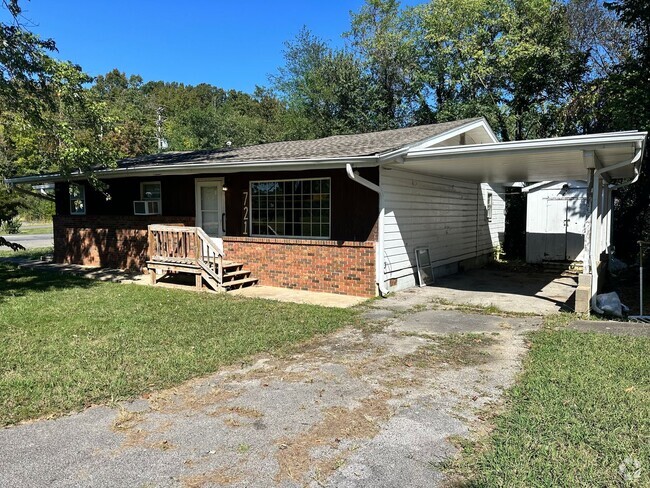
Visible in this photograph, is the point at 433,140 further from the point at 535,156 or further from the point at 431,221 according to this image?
the point at 535,156

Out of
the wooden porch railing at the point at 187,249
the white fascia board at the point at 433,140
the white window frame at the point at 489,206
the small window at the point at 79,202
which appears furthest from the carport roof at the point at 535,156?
the small window at the point at 79,202

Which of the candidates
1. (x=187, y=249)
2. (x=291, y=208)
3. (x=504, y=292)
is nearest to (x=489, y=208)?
(x=504, y=292)

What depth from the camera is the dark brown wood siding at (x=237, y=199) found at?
8.79 meters

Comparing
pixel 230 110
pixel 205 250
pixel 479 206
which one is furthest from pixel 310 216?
pixel 230 110

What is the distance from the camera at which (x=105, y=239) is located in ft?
42.4

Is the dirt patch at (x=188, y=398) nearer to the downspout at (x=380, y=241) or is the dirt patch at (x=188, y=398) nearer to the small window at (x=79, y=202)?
the downspout at (x=380, y=241)

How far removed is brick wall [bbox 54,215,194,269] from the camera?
12.2 metres

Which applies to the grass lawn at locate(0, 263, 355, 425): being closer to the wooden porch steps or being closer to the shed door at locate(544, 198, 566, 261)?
the wooden porch steps

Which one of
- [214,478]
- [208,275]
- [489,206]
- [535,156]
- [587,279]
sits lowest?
[214,478]

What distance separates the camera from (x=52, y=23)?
10562 millimetres

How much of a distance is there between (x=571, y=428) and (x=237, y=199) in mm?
8354

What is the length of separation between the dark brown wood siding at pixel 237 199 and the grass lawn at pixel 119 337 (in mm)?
1960

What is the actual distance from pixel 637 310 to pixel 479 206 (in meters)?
6.90

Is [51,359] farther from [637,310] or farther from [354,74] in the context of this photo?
[354,74]
